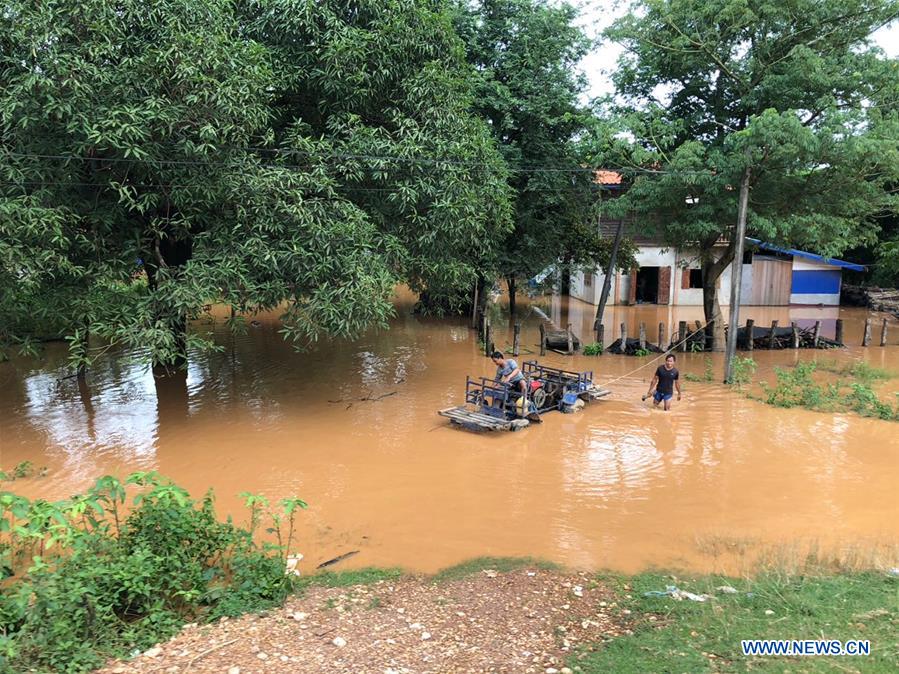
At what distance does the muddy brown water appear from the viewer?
24.6 ft

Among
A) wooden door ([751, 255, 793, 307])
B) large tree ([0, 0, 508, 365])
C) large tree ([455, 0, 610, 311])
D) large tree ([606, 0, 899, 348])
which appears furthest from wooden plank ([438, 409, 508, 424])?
wooden door ([751, 255, 793, 307])

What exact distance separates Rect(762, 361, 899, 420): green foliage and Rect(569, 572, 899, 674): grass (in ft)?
26.4

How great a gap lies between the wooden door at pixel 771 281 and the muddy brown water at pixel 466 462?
53.9 ft

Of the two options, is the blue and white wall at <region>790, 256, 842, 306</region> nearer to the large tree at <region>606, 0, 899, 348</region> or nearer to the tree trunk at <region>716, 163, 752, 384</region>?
the large tree at <region>606, 0, 899, 348</region>

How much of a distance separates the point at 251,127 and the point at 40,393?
28.6 ft

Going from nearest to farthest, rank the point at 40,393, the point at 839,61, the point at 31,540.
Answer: the point at 31,540 → the point at 40,393 → the point at 839,61

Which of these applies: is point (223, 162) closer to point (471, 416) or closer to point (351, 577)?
point (471, 416)

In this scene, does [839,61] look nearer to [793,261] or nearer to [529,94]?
[529,94]

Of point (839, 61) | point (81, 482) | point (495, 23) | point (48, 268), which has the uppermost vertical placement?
point (495, 23)

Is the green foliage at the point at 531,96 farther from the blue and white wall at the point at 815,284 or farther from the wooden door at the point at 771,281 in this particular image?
the blue and white wall at the point at 815,284

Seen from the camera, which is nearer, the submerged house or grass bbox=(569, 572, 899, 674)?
grass bbox=(569, 572, 899, 674)

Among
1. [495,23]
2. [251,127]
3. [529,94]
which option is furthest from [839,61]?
[251,127]

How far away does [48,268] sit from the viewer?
392 inches

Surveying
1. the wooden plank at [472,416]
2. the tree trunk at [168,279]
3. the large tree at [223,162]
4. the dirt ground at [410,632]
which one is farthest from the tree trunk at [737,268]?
the tree trunk at [168,279]
